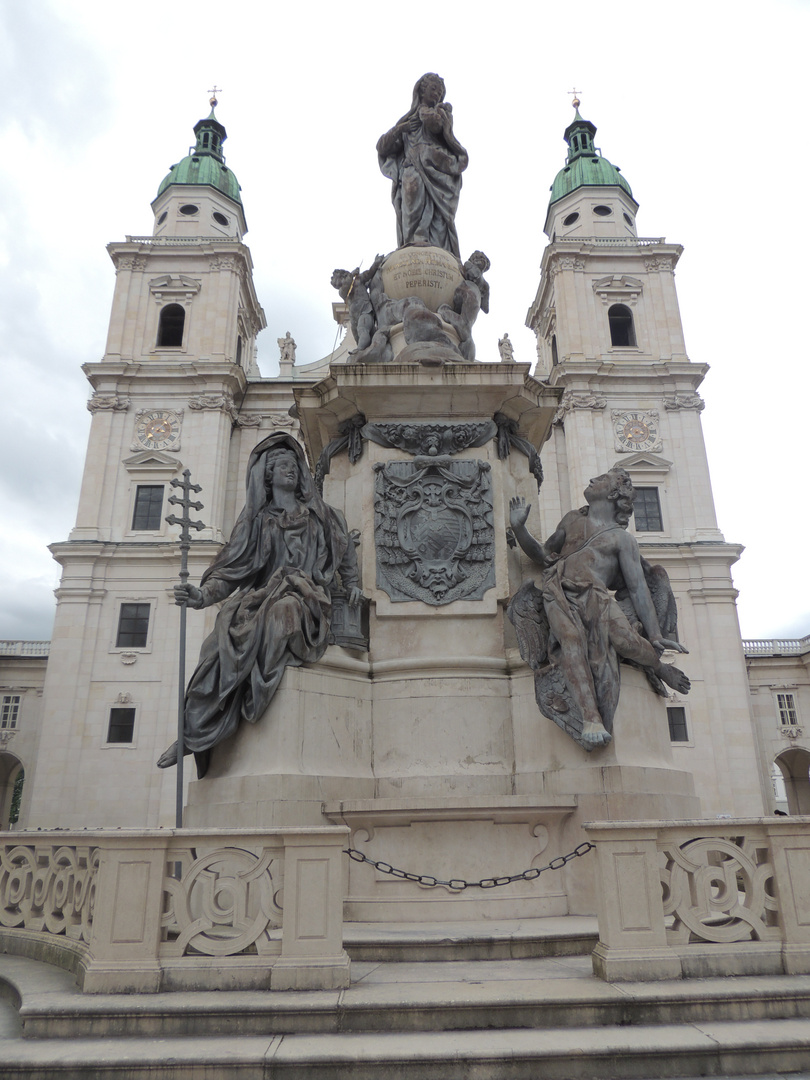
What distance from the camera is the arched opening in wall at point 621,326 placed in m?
40.5

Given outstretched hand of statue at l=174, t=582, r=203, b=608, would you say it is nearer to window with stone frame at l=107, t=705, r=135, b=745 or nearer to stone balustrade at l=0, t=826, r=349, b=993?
stone balustrade at l=0, t=826, r=349, b=993

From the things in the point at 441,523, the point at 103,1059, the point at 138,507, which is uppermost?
the point at 138,507

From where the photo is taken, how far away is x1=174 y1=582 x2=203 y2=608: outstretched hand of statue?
23.4 ft

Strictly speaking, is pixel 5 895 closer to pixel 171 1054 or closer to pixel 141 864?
pixel 141 864

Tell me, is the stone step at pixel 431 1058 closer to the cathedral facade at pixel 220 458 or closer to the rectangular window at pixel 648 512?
the cathedral facade at pixel 220 458

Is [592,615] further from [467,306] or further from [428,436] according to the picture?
[467,306]

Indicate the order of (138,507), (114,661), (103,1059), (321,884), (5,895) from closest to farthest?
(103,1059) < (321,884) < (5,895) < (114,661) < (138,507)

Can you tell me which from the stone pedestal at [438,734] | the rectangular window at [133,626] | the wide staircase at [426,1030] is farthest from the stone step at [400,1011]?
the rectangular window at [133,626]

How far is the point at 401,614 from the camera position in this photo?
776cm

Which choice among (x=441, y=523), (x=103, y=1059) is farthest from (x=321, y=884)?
(x=441, y=523)

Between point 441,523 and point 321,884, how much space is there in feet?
13.8

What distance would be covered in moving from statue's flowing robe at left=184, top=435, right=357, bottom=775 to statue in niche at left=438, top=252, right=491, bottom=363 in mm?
2921

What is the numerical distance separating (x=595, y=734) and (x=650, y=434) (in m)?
33.4

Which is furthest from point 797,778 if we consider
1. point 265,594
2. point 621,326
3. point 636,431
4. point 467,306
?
point 265,594
